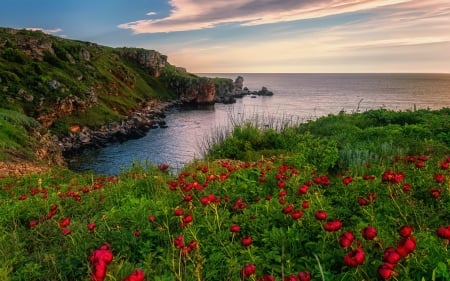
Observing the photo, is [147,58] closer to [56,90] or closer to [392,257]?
[56,90]

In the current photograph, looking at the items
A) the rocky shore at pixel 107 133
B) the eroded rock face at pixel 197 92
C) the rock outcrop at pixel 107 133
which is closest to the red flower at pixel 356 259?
the rocky shore at pixel 107 133

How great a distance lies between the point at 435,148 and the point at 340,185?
18.9 ft

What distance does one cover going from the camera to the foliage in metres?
3.19

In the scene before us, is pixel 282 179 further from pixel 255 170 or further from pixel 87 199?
pixel 87 199

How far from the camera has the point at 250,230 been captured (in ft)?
15.2

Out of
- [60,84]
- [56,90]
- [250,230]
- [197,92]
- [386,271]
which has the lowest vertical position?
[197,92]

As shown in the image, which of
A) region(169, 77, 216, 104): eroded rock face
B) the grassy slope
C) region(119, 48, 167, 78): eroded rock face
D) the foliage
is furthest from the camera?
region(119, 48, 167, 78): eroded rock face

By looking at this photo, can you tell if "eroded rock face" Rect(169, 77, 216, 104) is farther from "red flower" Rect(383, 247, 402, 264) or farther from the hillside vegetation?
"red flower" Rect(383, 247, 402, 264)

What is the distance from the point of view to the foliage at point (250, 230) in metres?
3.19

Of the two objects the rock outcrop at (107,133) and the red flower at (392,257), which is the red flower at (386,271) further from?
the rock outcrop at (107,133)

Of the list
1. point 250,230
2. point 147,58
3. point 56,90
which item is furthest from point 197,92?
point 250,230

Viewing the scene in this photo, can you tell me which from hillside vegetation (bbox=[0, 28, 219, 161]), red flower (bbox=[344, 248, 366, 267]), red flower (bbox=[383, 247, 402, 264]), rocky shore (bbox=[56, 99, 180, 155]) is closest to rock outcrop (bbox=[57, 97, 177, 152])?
rocky shore (bbox=[56, 99, 180, 155])

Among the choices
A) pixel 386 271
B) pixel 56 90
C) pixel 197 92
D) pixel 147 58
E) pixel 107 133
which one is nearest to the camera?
pixel 386 271

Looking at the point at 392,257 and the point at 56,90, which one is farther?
the point at 56,90
